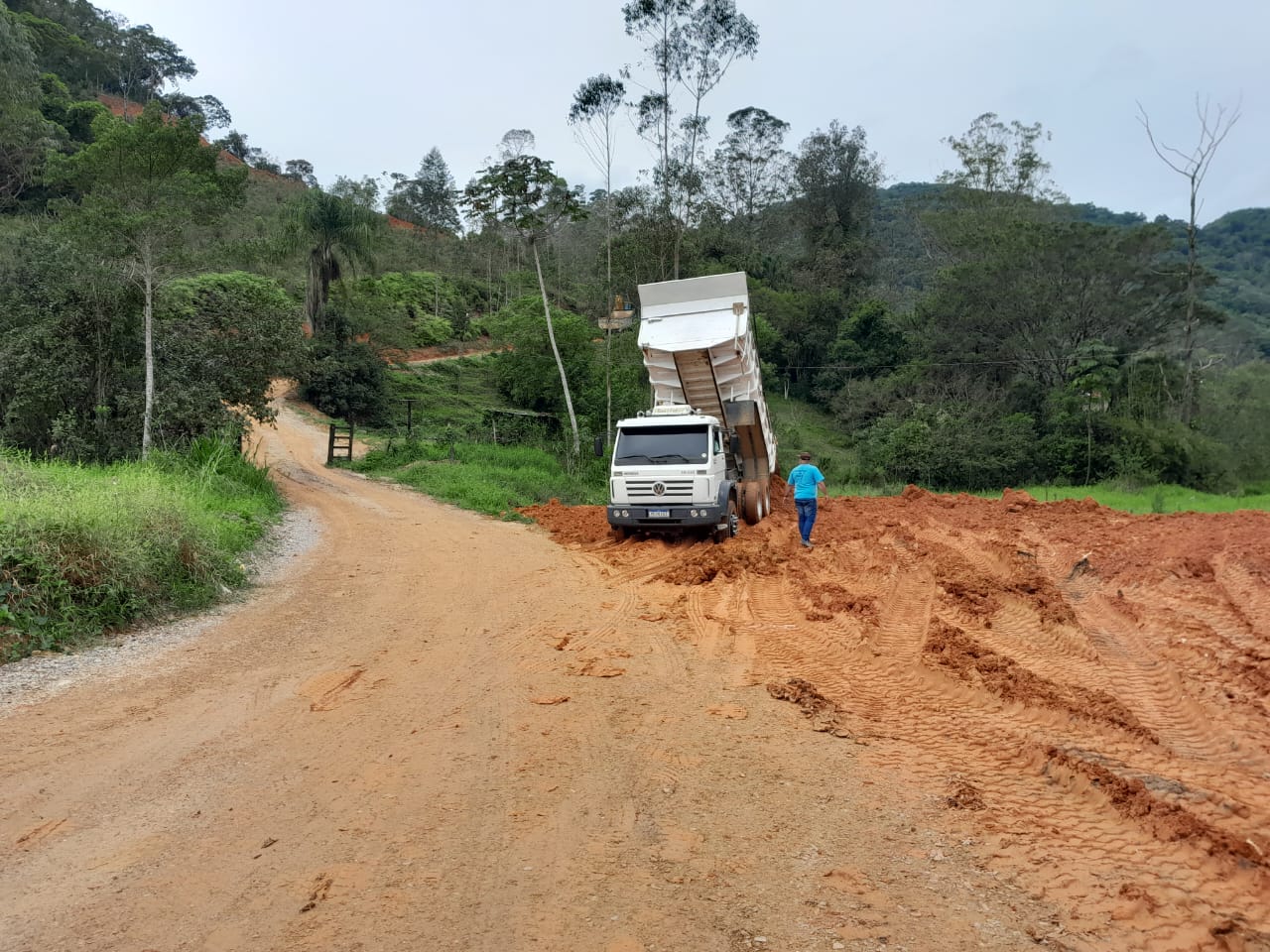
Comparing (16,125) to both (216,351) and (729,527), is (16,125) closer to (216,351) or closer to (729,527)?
(216,351)

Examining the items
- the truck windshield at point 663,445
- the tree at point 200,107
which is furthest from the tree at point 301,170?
the truck windshield at point 663,445

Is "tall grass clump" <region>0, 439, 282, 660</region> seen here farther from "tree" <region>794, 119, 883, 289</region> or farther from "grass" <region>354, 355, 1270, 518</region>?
"tree" <region>794, 119, 883, 289</region>

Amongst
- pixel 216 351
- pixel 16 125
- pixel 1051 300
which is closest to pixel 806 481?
pixel 216 351

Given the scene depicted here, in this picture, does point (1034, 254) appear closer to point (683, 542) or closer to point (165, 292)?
point (683, 542)

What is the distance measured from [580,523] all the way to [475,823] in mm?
11914

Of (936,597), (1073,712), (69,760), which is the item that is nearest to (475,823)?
(69,760)

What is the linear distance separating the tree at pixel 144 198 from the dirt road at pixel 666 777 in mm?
10535

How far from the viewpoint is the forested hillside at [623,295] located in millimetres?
16234

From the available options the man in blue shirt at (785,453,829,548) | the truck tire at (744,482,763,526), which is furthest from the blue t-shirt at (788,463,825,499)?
the truck tire at (744,482,763,526)

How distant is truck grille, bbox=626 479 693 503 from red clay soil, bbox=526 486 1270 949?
85cm

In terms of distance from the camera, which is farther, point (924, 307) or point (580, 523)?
point (924, 307)

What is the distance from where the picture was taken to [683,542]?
45.6 ft

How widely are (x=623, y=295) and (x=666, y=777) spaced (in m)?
36.3

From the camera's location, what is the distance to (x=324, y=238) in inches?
1363
